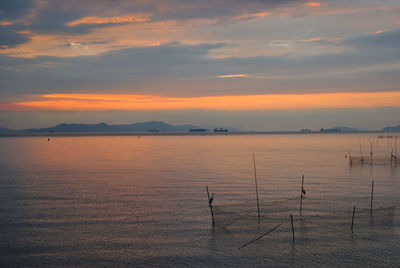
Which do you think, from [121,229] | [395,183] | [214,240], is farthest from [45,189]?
[395,183]

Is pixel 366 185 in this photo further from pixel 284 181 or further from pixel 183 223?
pixel 183 223

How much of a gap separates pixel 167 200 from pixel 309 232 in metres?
9.71

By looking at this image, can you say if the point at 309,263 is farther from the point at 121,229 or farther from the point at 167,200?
the point at 167,200

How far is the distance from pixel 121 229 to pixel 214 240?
172 inches

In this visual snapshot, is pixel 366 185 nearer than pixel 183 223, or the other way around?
pixel 183 223

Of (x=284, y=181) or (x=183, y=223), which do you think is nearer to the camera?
(x=183, y=223)

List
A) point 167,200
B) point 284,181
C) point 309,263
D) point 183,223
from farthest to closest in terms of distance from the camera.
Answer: point 284,181
point 167,200
point 183,223
point 309,263

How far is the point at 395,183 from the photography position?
3234 cm

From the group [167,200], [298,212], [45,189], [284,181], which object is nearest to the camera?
[298,212]

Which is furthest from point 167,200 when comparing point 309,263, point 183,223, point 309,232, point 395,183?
point 395,183

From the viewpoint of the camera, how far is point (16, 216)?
20.0 meters

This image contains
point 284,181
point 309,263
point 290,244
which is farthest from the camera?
point 284,181

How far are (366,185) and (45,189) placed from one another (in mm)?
23997

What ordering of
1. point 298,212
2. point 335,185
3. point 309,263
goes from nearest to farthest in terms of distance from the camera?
point 309,263 → point 298,212 → point 335,185
